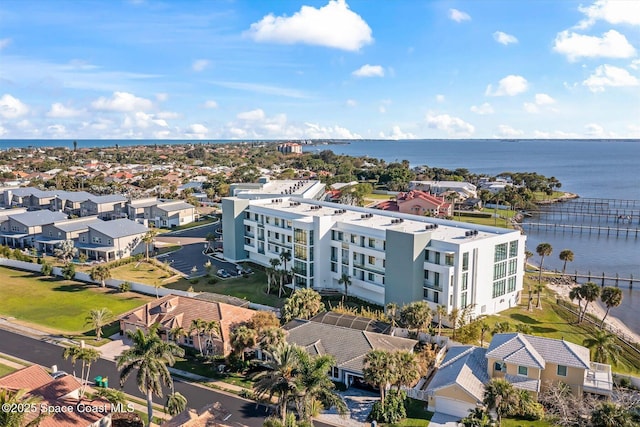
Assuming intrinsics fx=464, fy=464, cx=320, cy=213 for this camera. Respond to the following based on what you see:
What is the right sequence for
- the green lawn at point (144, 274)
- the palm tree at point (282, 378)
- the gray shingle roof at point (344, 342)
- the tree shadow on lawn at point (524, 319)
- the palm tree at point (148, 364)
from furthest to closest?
the green lawn at point (144, 274) → the tree shadow on lawn at point (524, 319) → the gray shingle roof at point (344, 342) → the palm tree at point (148, 364) → the palm tree at point (282, 378)

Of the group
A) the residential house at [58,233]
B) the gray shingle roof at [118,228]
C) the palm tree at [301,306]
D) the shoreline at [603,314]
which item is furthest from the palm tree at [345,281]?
the residential house at [58,233]

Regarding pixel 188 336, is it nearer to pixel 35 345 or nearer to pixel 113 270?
pixel 35 345

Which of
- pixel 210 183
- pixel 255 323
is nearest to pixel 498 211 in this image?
pixel 210 183

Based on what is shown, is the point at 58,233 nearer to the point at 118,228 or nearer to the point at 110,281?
the point at 118,228

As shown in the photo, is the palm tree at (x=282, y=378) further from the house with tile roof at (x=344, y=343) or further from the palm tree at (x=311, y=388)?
the house with tile roof at (x=344, y=343)

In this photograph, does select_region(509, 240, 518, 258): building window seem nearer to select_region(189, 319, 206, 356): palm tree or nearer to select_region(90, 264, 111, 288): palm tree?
select_region(189, 319, 206, 356): palm tree

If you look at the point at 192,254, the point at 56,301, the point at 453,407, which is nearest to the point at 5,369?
the point at 56,301
